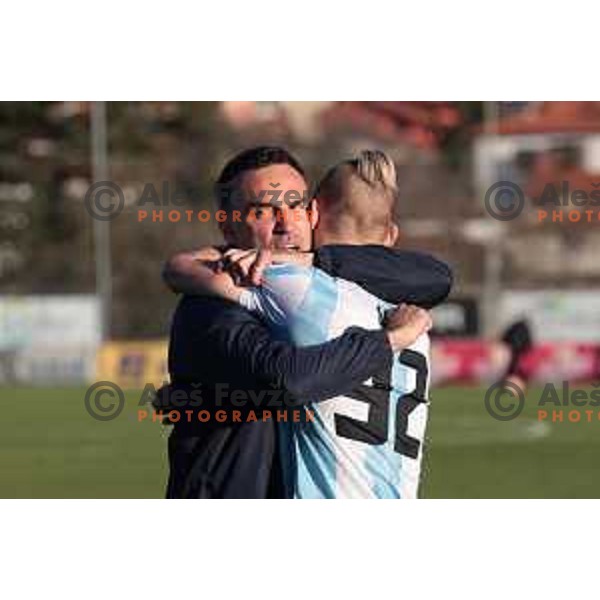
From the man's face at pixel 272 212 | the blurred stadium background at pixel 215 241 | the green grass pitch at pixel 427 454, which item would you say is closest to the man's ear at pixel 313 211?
the man's face at pixel 272 212

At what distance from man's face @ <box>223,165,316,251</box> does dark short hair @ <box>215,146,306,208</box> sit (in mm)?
13

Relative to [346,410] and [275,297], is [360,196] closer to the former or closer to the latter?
[275,297]

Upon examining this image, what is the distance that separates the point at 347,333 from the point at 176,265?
0.44m

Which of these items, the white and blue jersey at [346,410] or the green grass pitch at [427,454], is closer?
the white and blue jersey at [346,410]

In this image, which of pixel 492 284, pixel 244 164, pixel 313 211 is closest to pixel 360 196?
pixel 313 211

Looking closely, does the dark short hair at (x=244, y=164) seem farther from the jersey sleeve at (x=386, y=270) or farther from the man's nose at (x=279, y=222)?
the jersey sleeve at (x=386, y=270)

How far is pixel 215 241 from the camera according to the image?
22.9 metres

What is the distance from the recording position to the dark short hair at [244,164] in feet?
12.9

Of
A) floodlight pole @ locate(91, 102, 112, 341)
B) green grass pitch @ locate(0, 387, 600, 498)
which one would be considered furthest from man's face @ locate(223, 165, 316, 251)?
floodlight pole @ locate(91, 102, 112, 341)

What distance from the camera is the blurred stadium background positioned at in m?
25.2

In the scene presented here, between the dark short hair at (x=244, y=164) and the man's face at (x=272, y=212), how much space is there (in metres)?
0.01

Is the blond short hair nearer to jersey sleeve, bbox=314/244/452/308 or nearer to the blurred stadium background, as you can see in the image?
jersey sleeve, bbox=314/244/452/308

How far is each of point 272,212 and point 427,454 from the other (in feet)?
40.3

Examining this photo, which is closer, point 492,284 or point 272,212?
point 272,212
